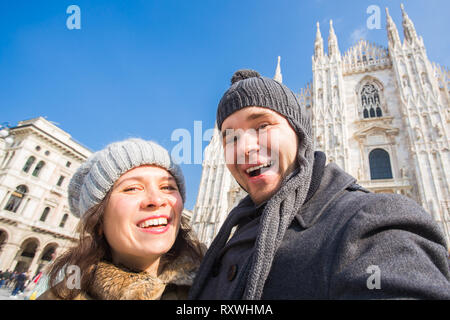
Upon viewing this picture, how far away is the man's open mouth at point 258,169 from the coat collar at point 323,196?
0.99 feet

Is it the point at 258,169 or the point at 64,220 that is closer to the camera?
the point at 258,169

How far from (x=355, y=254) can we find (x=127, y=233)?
125 cm

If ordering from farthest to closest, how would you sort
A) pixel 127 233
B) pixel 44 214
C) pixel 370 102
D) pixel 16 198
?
pixel 44 214 → pixel 16 198 → pixel 370 102 → pixel 127 233

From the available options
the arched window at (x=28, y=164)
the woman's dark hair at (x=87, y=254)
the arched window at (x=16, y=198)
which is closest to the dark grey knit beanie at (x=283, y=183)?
the woman's dark hair at (x=87, y=254)

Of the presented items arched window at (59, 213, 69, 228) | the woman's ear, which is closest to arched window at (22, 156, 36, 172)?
arched window at (59, 213, 69, 228)

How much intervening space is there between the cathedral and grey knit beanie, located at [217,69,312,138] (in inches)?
500

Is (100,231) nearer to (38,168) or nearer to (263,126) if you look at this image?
(263,126)

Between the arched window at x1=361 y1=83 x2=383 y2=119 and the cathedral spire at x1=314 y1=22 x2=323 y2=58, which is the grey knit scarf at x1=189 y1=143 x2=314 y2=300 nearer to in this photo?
the arched window at x1=361 y1=83 x2=383 y2=119

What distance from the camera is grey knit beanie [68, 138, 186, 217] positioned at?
1.69m

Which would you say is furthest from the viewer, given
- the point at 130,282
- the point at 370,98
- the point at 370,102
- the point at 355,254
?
the point at 370,98

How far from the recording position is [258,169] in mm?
1480

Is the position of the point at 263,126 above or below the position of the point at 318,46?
below

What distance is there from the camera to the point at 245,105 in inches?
63.3

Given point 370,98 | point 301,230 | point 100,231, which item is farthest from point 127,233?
point 370,98
